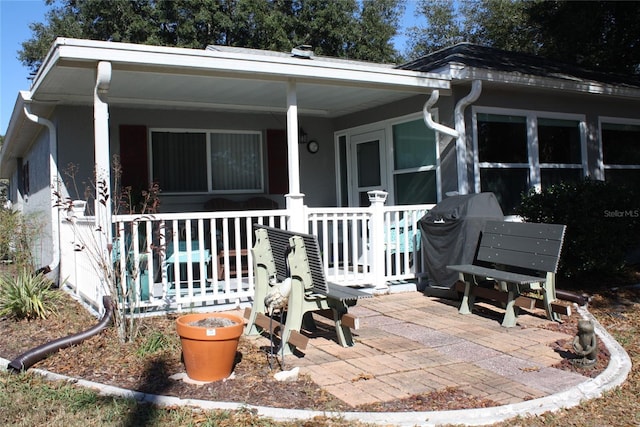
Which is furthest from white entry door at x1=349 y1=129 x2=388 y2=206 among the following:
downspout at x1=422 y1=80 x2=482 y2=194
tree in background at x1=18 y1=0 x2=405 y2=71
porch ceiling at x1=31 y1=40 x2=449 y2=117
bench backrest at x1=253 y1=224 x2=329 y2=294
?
tree in background at x1=18 y1=0 x2=405 y2=71

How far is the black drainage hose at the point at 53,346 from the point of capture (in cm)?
411

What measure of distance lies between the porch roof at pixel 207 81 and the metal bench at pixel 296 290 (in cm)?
206

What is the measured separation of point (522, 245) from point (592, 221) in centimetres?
161

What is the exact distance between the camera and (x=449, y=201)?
6.72 meters

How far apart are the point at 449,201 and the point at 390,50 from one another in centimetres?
2162

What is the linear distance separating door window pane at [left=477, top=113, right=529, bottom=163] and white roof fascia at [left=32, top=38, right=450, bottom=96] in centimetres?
100

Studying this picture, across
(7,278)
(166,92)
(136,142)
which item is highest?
(166,92)

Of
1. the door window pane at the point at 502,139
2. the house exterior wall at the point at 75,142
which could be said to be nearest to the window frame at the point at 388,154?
the door window pane at the point at 502,139

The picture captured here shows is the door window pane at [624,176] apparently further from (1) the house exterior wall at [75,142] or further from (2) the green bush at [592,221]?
(1) the house exterior wall at [75,142]

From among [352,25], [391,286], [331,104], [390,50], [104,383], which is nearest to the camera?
[104,383]

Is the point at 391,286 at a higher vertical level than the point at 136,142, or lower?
lower

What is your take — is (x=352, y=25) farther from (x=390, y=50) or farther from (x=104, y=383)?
(x=104, y=383)

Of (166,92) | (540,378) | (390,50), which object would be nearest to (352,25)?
(390,50)

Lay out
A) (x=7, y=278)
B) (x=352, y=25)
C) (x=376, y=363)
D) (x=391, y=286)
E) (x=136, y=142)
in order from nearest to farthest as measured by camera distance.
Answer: (x=376, y=363)
(x=7, y=278)
(x=391, y=286)
(x=136, y=142)
(x=352, y=25)
